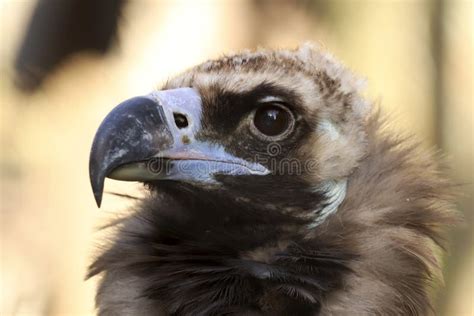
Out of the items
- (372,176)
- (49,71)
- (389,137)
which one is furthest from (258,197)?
(49,71)

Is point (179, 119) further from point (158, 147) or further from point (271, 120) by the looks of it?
point (271, 120)

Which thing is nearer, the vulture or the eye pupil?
the vulture

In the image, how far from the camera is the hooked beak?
219cm

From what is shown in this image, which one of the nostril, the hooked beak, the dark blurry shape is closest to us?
the hooked beak

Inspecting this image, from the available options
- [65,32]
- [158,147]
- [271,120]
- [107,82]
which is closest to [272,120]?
[271,120]

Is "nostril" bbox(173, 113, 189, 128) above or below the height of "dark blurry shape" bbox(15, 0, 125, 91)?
below

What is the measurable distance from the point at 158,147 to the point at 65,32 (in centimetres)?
212

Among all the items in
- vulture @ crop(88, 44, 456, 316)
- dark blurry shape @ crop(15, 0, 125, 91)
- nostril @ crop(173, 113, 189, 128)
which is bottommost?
vulture @ crop(88, 44, 456, 316)

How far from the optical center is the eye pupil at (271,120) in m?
2.38

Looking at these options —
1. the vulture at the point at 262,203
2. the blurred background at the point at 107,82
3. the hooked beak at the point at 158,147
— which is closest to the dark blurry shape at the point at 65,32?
the blurred background at the point at 107,82

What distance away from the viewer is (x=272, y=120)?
7.80ft

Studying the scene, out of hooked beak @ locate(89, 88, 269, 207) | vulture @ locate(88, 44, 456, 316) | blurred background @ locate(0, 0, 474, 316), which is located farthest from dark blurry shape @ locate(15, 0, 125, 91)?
hooked beak @ locate(89, 88, 269, 207)

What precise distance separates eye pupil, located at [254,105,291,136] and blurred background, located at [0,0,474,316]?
57 cm

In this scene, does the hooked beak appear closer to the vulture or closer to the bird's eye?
the vulture
